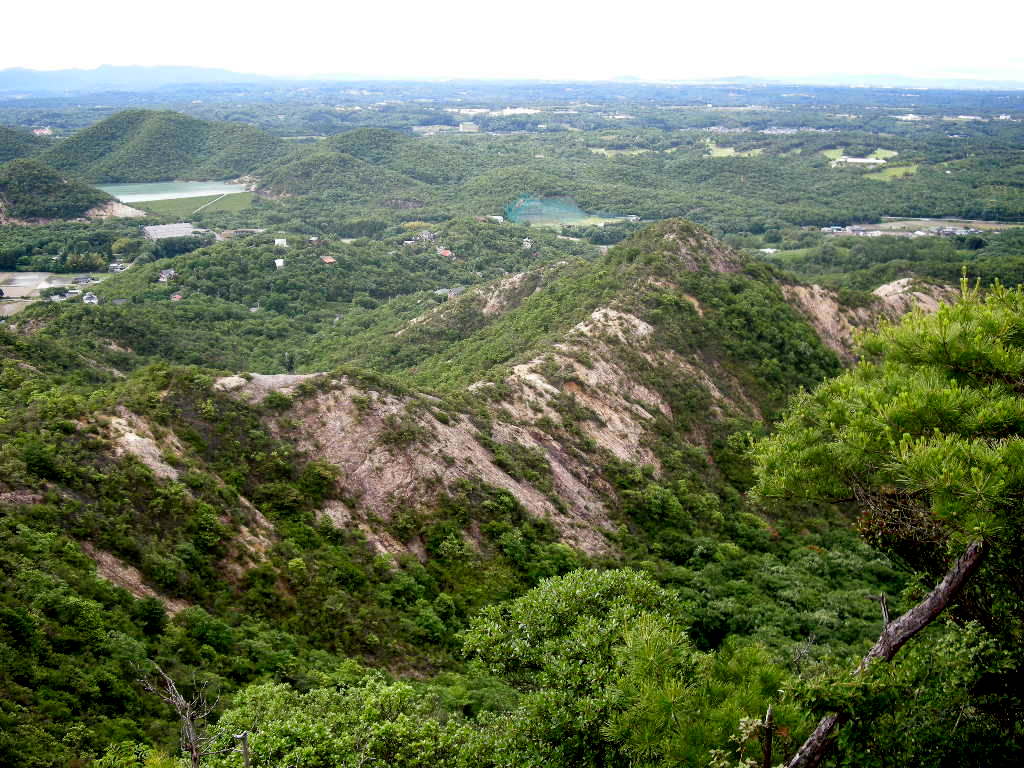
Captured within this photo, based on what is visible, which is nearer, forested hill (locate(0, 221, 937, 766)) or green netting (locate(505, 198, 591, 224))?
forested hill (locate(0, 221, 937, 766))

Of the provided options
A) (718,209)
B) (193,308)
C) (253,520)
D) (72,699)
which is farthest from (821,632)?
(718,209)

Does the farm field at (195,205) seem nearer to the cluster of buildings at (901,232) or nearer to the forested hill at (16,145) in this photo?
the forested hill at (16,145)

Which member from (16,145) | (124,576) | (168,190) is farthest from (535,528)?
(16,145)

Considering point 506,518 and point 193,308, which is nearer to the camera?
point 506,518

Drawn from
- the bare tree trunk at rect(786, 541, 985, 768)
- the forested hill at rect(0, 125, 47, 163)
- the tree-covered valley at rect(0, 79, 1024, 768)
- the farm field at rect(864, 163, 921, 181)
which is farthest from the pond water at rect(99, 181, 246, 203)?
the farm field at rect(864, 163, 921, 181)

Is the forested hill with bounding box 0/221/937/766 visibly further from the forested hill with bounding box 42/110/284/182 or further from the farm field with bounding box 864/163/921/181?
the farm field with bounding box 864/163/921/181

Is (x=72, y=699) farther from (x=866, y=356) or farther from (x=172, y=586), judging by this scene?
(x=866, y=356)
